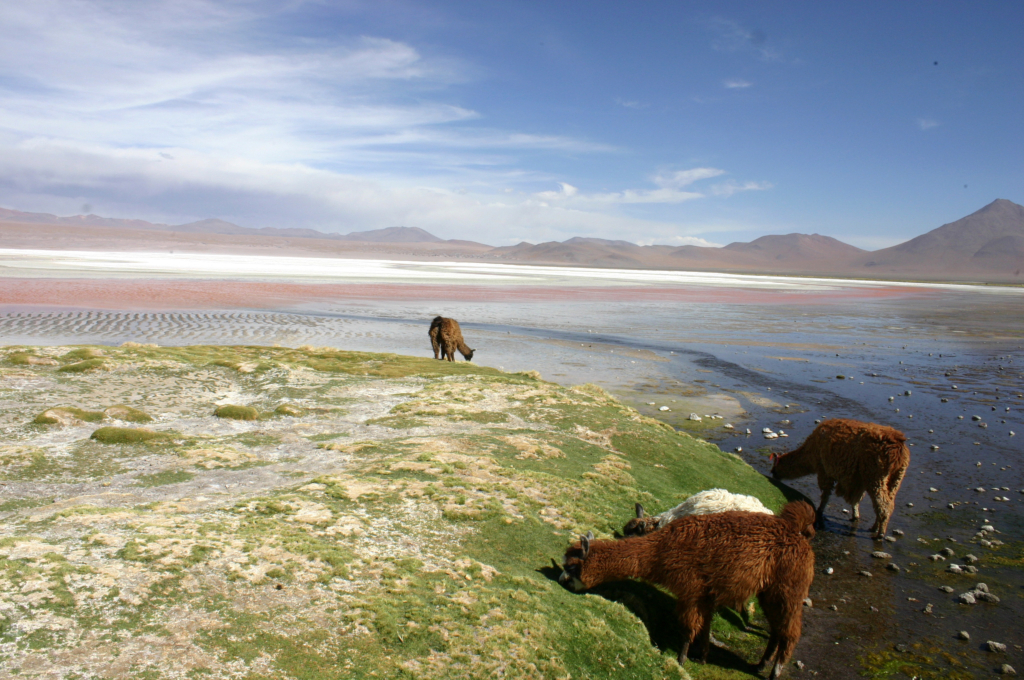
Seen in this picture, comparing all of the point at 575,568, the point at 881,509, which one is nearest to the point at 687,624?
the point at 575,568

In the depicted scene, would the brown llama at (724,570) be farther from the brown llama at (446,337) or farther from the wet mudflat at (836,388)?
the brown llama at (446,337)

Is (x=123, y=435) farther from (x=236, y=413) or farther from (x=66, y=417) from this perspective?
(x=236, y=413)

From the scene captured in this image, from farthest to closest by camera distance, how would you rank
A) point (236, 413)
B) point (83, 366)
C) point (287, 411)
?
1. point (83, 366)
2. point (287, 411)
3. point (236, 413)

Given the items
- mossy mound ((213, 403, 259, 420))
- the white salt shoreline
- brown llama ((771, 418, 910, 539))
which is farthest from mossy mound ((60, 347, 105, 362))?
the white salt shoreline

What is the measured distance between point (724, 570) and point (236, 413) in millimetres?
9621

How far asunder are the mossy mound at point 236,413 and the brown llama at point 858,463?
416 inches

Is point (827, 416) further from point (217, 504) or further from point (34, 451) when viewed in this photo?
point (34, 451)

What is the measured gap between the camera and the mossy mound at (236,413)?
12109mm

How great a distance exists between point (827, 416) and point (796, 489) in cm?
624

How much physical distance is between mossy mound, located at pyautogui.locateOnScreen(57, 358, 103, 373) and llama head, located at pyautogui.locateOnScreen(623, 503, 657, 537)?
12.8m

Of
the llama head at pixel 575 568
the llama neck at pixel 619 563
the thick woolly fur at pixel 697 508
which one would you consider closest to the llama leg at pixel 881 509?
the thick woolly fur at pixel 697 508

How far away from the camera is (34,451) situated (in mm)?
9031

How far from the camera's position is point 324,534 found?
688 centimetres

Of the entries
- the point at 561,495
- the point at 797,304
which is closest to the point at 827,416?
the point at 561,495
